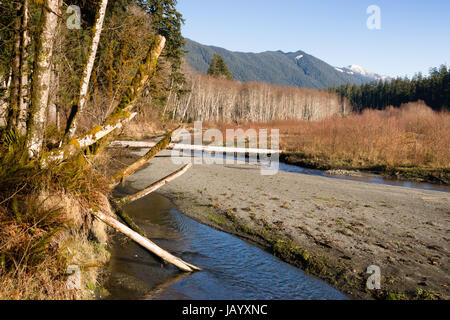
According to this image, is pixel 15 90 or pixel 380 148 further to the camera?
pixel 380 148

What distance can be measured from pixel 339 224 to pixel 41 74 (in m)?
7.18

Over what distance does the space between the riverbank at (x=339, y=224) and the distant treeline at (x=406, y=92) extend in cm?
5133

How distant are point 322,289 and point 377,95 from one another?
10785cm

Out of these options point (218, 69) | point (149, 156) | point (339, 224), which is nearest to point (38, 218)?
point (149, 156)

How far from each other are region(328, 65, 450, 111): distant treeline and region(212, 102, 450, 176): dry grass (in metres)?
36.0

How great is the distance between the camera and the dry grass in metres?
19.3

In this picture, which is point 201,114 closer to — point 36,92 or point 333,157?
point 333,157

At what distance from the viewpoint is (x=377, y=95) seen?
98812 millimetres

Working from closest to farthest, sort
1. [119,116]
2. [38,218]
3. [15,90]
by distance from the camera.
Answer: [38,218] < [15,90] < [119,116]

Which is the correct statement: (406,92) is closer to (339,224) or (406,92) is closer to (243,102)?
(243,102)

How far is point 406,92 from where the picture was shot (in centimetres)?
8275

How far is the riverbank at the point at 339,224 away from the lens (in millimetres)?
5430

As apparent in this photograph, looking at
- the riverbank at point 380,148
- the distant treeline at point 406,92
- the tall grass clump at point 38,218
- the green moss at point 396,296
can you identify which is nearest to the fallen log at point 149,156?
the tall grass clump at point 38,218
